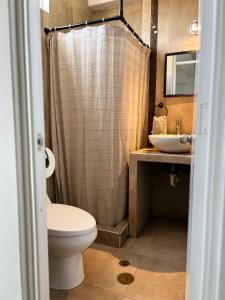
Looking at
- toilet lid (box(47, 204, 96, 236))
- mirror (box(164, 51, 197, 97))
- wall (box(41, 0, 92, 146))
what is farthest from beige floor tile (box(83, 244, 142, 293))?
mirror (box(164, 51, 197, 97))

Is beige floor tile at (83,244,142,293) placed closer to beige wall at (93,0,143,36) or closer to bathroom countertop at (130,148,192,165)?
bathroom countertop at (130,148,192,165)

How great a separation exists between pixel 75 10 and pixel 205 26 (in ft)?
7.42

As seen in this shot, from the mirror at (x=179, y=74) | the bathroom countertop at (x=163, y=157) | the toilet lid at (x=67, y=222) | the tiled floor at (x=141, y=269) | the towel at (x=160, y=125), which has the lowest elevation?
the tiled floor at (x=141, y=269)

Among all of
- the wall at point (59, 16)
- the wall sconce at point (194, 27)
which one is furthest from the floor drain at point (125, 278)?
the wall sconce at point (194, 27)

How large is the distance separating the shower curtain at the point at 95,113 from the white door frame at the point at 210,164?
1358 millimetres

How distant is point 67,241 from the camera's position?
1.40 metres

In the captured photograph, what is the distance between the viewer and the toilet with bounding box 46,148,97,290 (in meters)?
1.40

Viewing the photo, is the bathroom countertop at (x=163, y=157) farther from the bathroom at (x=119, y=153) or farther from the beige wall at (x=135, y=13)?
the beige wall at (x=135, y=13)

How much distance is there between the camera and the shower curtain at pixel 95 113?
1910 mm

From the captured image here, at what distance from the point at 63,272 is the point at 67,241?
1.00 feet

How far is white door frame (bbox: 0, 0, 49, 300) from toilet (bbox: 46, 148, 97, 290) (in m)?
0.45

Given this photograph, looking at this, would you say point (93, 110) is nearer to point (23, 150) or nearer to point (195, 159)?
point (23, 150)

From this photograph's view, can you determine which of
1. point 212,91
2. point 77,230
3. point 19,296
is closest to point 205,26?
point 212,91

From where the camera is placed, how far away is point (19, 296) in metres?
0.91
